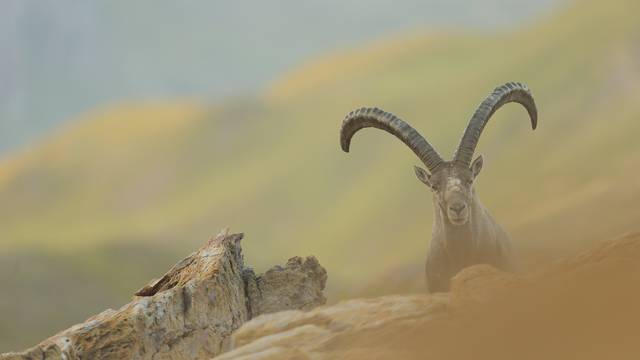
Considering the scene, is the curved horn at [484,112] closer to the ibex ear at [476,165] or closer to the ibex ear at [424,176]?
the ibex ear at [476,165]

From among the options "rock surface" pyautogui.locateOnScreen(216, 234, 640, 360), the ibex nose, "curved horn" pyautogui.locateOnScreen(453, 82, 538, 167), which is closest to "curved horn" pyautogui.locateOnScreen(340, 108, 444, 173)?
"curved horn" pyautogui.locateOnScreen(453, 82, 538, 167)

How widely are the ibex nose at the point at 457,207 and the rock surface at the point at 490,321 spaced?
5030mm

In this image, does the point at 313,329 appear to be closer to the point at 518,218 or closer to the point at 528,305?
the point at 528,305

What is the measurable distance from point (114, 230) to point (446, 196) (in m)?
148

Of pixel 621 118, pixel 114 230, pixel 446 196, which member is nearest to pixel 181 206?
pixel 114 230

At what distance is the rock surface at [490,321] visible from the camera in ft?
42.6

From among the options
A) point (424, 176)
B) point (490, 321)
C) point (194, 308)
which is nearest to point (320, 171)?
point (424, 176)

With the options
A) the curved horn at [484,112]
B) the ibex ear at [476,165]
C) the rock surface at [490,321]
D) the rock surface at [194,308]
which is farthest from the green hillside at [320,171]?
the rock surface at [490,321]

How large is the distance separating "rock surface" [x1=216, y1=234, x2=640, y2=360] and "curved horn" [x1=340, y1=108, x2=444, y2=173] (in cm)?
641

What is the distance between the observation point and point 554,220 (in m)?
97.5

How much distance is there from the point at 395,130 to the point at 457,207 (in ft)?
8.96

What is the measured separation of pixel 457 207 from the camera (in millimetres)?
21938

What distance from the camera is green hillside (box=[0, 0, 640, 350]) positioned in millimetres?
121562

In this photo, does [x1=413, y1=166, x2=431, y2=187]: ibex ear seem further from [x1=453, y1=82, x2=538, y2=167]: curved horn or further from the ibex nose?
the ibex nose
